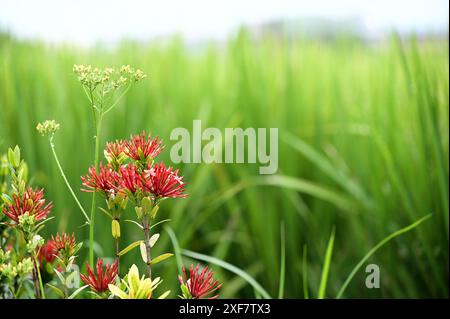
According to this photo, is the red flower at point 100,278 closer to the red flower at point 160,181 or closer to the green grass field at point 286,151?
the red flower at point 160,181

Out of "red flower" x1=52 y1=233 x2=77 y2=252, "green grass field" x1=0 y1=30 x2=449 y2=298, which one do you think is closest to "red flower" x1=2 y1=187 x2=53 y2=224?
"red flower" x1=52 y1=233 x2=77 y2=252

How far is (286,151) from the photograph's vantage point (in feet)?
3.76

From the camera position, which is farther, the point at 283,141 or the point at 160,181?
the point at 283,141

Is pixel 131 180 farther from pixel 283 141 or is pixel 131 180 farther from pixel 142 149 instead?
pixel 283 141

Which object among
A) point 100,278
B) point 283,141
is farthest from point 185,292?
point 283,141

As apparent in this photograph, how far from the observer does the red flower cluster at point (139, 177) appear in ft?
1.07

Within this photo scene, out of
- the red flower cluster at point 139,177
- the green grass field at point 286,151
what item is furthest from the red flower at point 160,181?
the green grass field at point 286,151

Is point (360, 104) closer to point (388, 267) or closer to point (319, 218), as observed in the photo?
point (319, 218)

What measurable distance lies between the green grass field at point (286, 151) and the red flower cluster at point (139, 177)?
391 millimetres

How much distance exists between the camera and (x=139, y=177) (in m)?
0.33

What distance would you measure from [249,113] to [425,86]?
38 centimetres

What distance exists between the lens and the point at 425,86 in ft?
2.73

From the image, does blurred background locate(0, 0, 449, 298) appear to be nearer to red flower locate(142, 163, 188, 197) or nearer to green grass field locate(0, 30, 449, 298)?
green grass field locate(0, 30, 449, 298)

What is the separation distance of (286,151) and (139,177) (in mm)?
839
